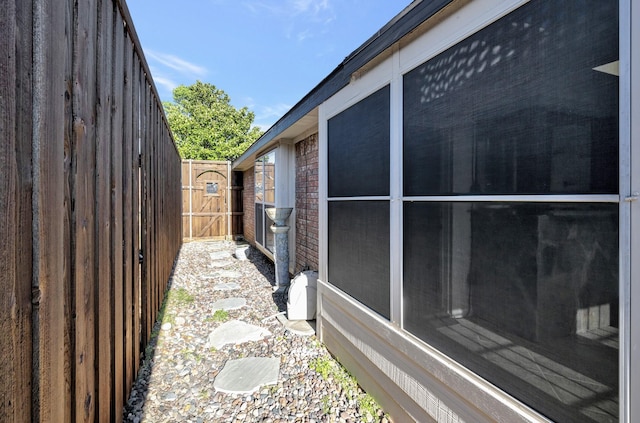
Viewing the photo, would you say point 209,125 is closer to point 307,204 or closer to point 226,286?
point 226,286

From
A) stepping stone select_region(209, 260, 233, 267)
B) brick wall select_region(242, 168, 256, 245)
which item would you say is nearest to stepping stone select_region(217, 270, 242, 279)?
stepping stone select_region(209, 260, 233, 267)

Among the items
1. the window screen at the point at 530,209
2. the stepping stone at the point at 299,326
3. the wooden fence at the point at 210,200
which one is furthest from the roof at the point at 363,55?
the wooden fence at the point at 210,200

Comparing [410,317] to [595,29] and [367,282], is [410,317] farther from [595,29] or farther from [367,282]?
[595,29]

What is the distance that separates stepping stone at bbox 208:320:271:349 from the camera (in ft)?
10.5

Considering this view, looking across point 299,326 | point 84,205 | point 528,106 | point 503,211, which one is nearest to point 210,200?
point 299,326

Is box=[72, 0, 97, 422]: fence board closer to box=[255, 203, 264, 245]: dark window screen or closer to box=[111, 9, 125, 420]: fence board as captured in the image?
box=[111, 9, 125, 420]: fence board

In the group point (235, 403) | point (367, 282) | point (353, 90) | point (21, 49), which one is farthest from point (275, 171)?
point (21, 49)

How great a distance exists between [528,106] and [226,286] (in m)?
5.04

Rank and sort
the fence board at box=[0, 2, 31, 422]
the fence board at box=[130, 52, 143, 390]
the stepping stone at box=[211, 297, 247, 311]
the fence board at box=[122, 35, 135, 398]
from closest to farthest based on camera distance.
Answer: the fence board at box=[0, 2, 31, 422]
the fence board at box=[122, 35, 135, 398]
the fence board at box=[130, 52, 143, 390]
the stepping stone at box=[211, 297, 247, 311]

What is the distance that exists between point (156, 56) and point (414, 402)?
21.2 m

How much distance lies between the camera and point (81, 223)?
49.7 inches

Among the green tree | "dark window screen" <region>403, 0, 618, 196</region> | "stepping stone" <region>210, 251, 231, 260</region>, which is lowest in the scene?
"stepping stone" <region>210, 251, 231, 260</region>

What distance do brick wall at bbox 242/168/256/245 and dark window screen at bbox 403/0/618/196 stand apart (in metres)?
7.52

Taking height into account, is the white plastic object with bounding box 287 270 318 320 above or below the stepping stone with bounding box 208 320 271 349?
above
